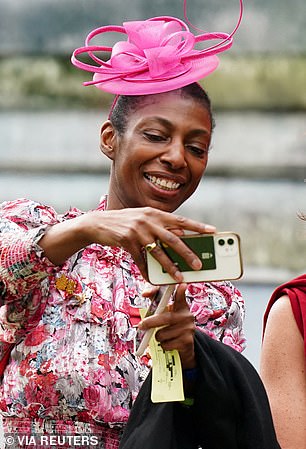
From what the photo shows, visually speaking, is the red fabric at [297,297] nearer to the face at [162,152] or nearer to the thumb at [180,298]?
the face at [162,152]

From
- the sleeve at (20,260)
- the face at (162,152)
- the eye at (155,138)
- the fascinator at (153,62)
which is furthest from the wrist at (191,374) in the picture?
the fascinator at (153,62)

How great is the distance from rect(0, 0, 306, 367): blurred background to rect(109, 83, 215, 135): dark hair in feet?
4.39

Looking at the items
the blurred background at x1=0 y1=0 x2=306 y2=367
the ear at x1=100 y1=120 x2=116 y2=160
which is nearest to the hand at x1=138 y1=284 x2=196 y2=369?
the ear at x1=100 y1=120 x2=116 y2=160

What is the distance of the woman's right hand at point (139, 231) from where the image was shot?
2.01 meters

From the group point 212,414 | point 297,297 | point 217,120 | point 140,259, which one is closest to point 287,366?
point 297,297

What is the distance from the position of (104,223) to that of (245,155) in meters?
1.92

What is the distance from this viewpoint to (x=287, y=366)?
250cm

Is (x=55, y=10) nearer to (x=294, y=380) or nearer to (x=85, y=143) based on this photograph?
(x=85, y=143)

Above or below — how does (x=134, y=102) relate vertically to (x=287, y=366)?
above

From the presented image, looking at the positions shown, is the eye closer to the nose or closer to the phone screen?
the nose

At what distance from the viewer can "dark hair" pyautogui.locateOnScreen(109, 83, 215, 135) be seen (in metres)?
2.56

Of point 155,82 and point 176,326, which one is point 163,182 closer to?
point 155,82

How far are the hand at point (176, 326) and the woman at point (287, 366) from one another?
410mm

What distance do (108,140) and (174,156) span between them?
22 centimetres
